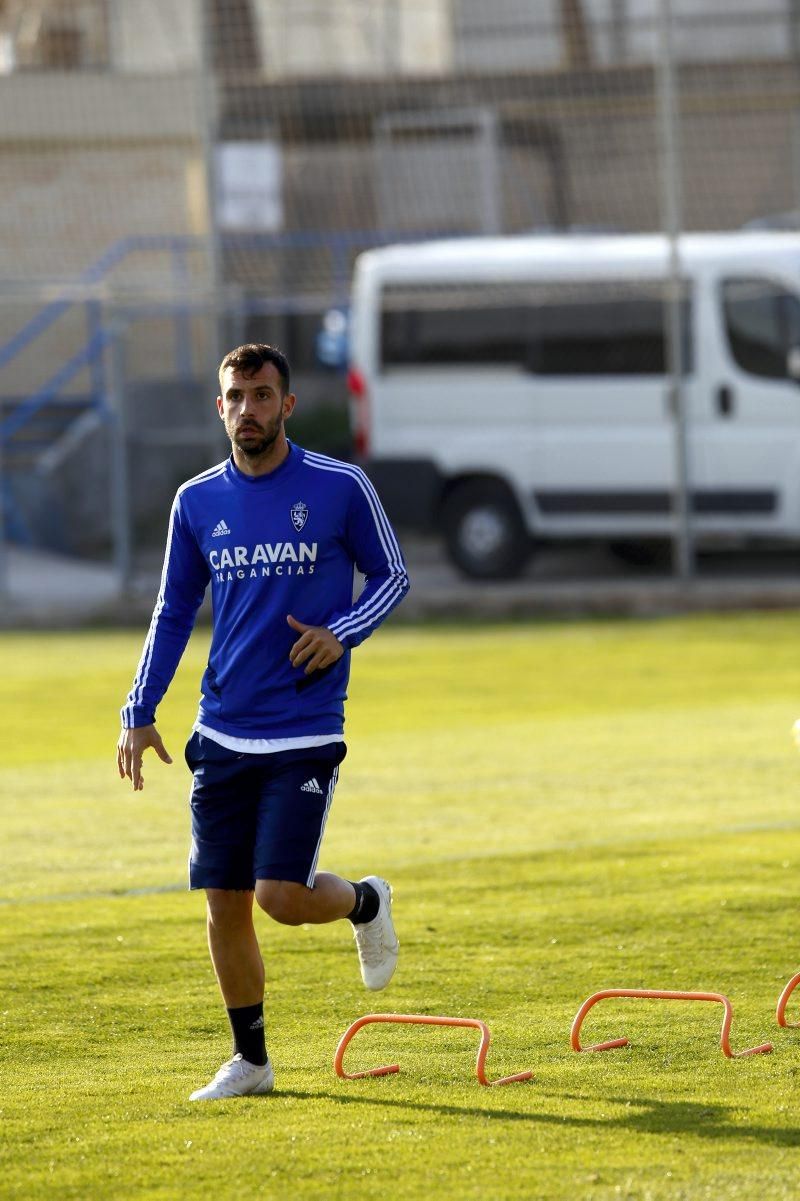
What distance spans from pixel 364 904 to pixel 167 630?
871mm

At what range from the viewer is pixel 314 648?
214 inches

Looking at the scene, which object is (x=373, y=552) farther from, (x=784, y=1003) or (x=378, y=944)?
(x=784, y=1003)

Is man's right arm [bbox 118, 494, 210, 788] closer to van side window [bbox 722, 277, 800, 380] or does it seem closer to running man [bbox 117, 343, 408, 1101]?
running man [bbox 117, 343, 408, 1101]

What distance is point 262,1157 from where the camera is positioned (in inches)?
193

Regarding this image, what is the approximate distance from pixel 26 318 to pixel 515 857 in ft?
53.5

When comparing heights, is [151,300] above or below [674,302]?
below

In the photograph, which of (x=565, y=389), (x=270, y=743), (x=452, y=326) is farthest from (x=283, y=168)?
(x=270, y=743)

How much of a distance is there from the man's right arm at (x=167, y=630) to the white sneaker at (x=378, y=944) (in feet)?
2.35

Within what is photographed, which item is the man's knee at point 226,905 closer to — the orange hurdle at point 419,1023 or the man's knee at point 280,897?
the man's knee at point 280,897

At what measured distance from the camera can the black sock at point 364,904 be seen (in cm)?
580

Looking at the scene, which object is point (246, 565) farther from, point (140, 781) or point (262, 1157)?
point (262, 1157)

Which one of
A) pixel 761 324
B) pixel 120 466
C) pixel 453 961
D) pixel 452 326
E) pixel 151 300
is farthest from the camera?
pixel 151 300

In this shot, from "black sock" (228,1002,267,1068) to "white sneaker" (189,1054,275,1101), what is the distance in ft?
0.06

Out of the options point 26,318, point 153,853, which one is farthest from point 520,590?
point 153,853
